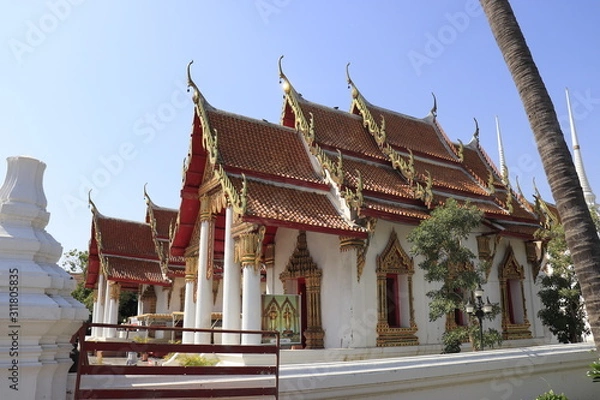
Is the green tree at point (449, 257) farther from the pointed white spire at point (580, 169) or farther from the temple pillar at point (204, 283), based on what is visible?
the pointed white spire at point (580, 169)

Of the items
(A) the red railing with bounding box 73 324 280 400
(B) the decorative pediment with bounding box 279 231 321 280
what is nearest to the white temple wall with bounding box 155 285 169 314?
(B) the decorative pediment with bounding box 279 231 321 280

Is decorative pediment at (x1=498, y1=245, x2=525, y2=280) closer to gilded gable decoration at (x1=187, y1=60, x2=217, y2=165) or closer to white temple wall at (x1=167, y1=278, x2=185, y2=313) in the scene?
gilded gable decoration at (x1=187, y1=60, x2=217, y2=165)

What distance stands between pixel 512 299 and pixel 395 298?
4.94 metres

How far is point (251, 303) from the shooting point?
390 inches

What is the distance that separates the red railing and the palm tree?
11.0 ft

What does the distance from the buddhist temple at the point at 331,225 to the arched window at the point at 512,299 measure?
4 centimetres

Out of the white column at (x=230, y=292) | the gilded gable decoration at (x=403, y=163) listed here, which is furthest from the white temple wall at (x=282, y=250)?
the gilded gable decoration at (x=403, y=163)

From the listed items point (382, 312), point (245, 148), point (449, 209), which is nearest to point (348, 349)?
point (382, 312)

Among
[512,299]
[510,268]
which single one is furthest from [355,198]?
[512,299]

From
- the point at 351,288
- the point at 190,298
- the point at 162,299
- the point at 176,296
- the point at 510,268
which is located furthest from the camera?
the point at 162,299

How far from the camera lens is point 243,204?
31.8 feet

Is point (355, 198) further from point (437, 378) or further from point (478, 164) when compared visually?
point (478, 164)

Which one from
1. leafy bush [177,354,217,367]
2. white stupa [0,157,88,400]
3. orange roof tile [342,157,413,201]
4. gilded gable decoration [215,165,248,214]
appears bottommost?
leafy bush [177,354,217,367]

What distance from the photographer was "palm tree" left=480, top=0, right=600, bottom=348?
5.52 meters
